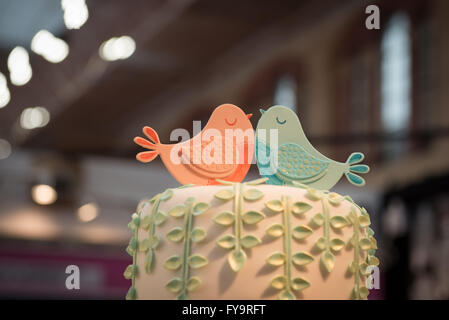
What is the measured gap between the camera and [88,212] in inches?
415

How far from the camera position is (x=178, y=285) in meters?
1.62

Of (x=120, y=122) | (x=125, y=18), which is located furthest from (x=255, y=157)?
(x=120, y=122)

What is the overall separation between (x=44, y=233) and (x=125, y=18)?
177 inches

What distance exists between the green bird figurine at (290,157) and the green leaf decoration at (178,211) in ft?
0.90

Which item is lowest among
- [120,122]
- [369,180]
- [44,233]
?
[44,233]

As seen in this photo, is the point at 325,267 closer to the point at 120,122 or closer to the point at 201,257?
the point at 201,257

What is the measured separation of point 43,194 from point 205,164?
315 inches

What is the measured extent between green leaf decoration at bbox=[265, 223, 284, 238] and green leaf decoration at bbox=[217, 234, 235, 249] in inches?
3.2

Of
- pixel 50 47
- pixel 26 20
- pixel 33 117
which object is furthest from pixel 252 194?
pixel 33 117

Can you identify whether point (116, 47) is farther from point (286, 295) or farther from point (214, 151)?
point (286, 295)

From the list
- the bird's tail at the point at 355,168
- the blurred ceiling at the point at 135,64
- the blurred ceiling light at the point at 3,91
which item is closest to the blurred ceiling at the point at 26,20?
the blurred ceiling at the point at 135,64

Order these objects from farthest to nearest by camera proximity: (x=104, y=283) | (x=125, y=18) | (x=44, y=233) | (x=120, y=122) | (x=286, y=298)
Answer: (x=120, y=122), (x=44, y=233), (x=104, y=283), (x=125, y=18), (x=286, y=298)

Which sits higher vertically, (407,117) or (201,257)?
(407,117)

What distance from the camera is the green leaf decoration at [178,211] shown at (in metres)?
1.68
